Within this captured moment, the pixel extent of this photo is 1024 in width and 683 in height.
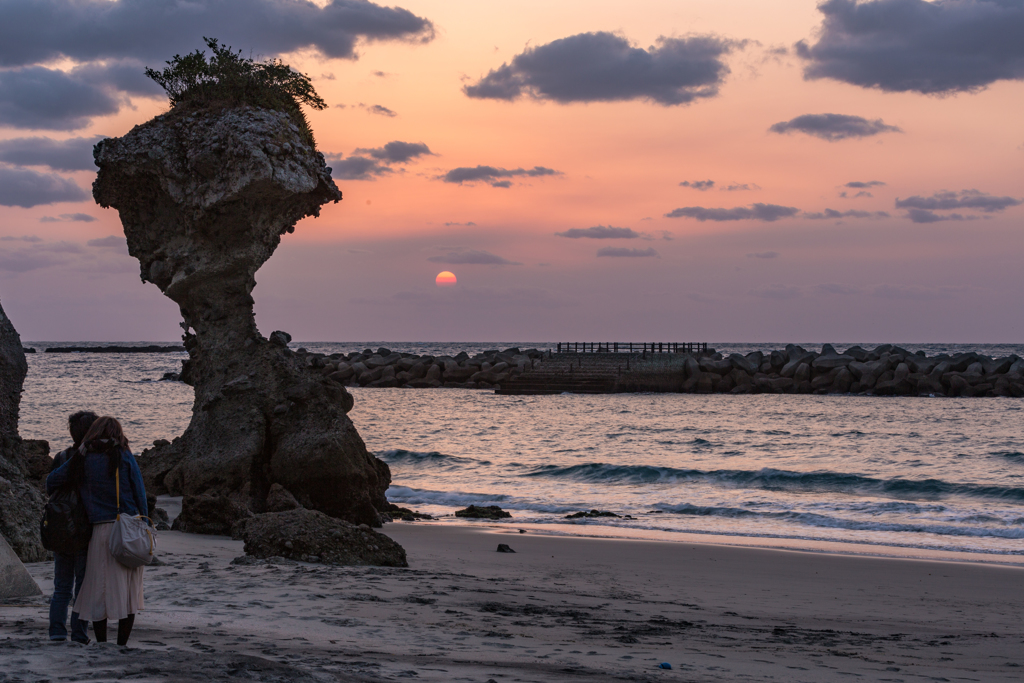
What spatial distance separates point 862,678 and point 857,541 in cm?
771

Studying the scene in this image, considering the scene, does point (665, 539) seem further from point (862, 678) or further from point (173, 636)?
point (173, 636)

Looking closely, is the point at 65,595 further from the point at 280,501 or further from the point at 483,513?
the point at 483,513

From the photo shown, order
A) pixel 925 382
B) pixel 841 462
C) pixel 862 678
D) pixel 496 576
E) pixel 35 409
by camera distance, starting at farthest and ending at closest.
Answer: pixel 925 382 → pixel 35 409 → pixel 841 462 → pixel 496 576 → pixel 862 678

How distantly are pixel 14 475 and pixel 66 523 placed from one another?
3.77 metres

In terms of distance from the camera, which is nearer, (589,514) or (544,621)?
(544,621)

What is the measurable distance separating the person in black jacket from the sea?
8155 mm

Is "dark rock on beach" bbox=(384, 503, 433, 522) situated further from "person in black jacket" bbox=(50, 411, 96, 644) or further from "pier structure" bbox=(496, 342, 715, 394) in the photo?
"pier structure" bbox=(496, 342, 715, 394)

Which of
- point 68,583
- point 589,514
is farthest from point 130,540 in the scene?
point 589,514

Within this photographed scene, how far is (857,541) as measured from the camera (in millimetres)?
11969

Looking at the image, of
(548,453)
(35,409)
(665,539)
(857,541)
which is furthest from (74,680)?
(35,409)

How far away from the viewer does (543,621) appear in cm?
615

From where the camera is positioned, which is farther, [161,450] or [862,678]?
[161,450]

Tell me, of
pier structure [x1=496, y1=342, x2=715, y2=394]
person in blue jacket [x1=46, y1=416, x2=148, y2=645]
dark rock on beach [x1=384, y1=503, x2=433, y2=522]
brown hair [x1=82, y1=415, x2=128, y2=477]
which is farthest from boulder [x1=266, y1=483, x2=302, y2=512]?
pier structure [x1=496, y1=342, x2=715, y2=394]

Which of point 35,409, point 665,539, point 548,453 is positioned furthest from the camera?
point 35,409
